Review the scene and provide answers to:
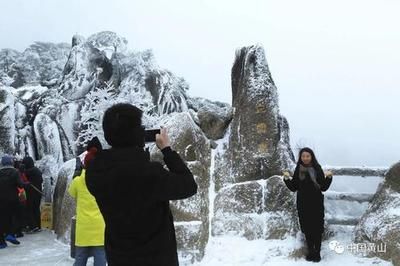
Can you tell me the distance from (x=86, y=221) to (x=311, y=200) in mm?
2858

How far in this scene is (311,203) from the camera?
6.13 meters

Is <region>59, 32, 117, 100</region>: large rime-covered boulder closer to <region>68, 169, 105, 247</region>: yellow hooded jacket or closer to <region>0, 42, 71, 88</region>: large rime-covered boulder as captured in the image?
<region>0, 42, 71, 88</region>: large rime-covered boulder

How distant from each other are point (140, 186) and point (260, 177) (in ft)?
17.5

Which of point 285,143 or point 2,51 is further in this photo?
point 2,51

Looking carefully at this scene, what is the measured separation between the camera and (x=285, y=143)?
775 cm

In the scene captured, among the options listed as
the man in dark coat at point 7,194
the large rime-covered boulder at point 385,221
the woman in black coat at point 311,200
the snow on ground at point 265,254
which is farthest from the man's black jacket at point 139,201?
the man in dark coat at point 7,194

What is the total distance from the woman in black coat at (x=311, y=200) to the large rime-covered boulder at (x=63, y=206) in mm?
3826

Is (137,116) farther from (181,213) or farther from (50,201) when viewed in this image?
(50,201)

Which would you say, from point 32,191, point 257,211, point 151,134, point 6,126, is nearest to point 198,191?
point 257,211

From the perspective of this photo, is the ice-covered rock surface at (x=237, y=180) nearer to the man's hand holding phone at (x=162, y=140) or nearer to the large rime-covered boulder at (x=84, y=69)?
the man's hand holding phone at (x=162, y=140)

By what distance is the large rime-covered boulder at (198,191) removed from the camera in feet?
21.2

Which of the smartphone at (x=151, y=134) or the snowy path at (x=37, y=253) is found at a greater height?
the smartphone at (x=151, y=134)

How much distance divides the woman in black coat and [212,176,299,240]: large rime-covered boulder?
48 centimetres

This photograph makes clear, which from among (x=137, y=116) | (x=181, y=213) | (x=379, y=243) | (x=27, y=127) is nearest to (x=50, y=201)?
(x=27, y=127)
